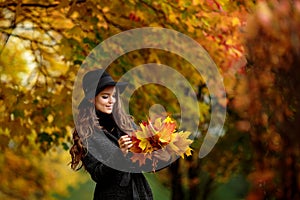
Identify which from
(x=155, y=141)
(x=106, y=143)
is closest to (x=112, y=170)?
(x=106, y=143)

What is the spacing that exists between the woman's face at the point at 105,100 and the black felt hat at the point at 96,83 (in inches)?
1.1

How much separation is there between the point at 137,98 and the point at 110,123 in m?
4.17

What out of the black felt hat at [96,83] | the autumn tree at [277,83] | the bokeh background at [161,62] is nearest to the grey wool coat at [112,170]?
the black felt hat at [96,83]

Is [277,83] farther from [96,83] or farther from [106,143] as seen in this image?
[106,143]

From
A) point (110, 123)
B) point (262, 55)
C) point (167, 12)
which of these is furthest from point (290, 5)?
point (167, 12)

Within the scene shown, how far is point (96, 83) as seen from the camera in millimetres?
4129

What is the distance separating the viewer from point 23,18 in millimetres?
8008

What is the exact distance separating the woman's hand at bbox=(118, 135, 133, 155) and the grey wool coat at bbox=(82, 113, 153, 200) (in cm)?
7

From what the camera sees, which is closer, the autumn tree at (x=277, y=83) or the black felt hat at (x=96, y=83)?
the black felt hat at (x=96, y=83)

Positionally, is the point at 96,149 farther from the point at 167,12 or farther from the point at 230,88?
the point at 230,88

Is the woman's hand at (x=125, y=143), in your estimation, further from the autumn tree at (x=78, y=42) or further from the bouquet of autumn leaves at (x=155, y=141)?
the autumn tree at (x=78, y=42)

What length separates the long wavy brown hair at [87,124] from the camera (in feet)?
13.1

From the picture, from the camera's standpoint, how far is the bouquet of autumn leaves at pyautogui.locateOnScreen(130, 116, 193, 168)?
3699 mm

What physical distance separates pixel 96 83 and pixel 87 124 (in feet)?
0.95
